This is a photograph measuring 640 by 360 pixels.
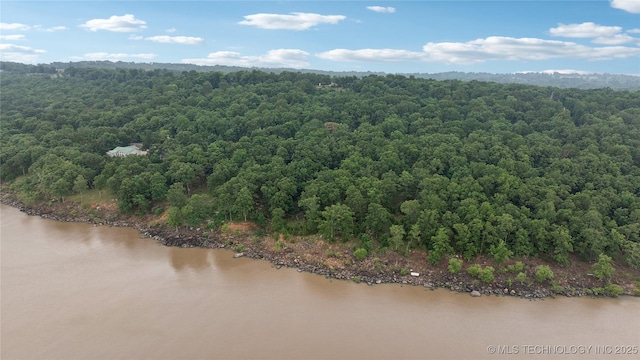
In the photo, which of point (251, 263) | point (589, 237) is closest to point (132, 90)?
point (251, 263)

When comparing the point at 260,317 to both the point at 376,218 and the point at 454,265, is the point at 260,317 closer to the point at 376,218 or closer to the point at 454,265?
the point at 376,218

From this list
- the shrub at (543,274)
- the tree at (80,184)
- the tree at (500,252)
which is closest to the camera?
the shrub at (543,274)

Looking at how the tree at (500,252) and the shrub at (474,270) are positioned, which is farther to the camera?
the tree at (500,252)

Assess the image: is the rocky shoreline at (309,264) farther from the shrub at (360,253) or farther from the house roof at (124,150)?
the house roof at (124,150)

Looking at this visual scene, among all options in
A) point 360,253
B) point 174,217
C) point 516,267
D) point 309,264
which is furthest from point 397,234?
point 174,217

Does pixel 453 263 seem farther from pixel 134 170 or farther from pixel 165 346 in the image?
pixel 134 170

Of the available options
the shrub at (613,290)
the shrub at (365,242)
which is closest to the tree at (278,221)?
the shrub at (365,242)

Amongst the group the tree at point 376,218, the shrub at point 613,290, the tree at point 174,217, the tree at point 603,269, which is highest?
the tree at point 376,218
